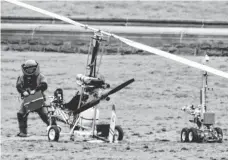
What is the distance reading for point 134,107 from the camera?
1688 centimetres

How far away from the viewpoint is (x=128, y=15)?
27578mm

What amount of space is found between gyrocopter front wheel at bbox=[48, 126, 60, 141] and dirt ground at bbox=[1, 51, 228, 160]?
0.36 ft

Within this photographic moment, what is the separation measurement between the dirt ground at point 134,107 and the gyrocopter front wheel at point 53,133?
11cm

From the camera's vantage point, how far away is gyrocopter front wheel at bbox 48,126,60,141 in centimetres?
1242

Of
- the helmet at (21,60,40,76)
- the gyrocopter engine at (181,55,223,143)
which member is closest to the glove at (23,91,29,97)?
the helmet at (21,60,40,76)

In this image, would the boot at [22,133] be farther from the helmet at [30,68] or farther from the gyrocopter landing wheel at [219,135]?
the gyrocopter landing wheel at [219,135]

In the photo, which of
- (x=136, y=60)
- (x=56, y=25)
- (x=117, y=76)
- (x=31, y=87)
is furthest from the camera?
(x=56, y=25)

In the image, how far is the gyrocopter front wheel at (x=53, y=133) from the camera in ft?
40.8

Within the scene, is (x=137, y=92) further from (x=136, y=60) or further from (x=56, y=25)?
(x=56, y=25)

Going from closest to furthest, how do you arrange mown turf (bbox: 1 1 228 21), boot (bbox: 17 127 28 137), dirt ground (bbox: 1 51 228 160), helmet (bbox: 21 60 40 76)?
1. dirt ground (bbox: 1 51 228 160)
2. helmet (bbox: 21 60 40 76)
3. boot (bbox: 17 127 28 137)
4. mown turf (bbox: 1 1 228 21)

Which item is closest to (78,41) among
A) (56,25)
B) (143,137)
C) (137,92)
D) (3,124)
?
(56,25)

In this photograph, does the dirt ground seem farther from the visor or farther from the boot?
the visor

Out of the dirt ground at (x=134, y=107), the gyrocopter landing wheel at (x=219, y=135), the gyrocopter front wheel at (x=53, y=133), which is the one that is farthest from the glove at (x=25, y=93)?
the gyrocopter landing wheel at (x=219, y=135)

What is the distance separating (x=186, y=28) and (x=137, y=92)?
6302mm
